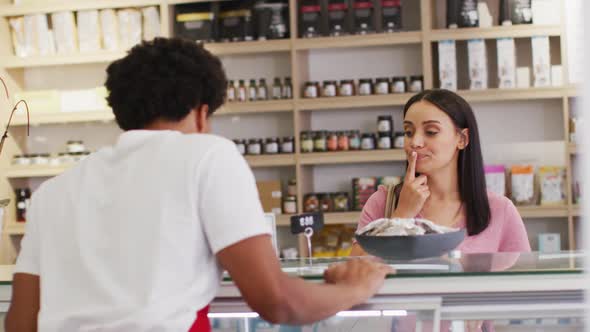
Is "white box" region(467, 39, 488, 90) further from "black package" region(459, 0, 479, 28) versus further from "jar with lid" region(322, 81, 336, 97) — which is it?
"jar with lid" region(322, 81, 336, 97)

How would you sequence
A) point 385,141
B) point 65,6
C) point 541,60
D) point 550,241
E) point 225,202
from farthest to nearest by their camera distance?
point 65,6 < point 385,141 < point 550,241 < point 541,60 < point 225,202

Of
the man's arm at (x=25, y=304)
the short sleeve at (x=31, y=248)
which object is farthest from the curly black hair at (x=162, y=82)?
the man's arm at (x=25, y=304)

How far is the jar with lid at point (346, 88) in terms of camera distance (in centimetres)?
530

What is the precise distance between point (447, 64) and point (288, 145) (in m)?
1.09

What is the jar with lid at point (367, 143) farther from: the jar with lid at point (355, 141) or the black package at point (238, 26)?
the black package at point (238, 26)

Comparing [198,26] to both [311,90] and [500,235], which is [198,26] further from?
[500,235]

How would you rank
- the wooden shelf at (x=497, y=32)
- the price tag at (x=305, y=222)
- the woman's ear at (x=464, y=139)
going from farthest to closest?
the wooden shelf at (x=497, y=32) < the woman's ear at (x=464, y=139) < the price tag at (x=305, y=222)

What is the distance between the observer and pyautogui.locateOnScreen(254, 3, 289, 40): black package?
5.36 meters

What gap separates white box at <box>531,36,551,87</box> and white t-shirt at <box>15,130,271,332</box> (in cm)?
390

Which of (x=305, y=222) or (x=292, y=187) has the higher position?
(x=305, y=222)

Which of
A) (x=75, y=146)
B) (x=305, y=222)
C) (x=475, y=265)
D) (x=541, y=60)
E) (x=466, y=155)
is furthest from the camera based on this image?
(x=75, y=146)

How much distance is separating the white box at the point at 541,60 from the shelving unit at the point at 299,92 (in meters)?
0.04

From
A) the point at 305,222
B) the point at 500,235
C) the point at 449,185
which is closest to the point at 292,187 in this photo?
the point at 449,185

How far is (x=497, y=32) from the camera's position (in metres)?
5.09
